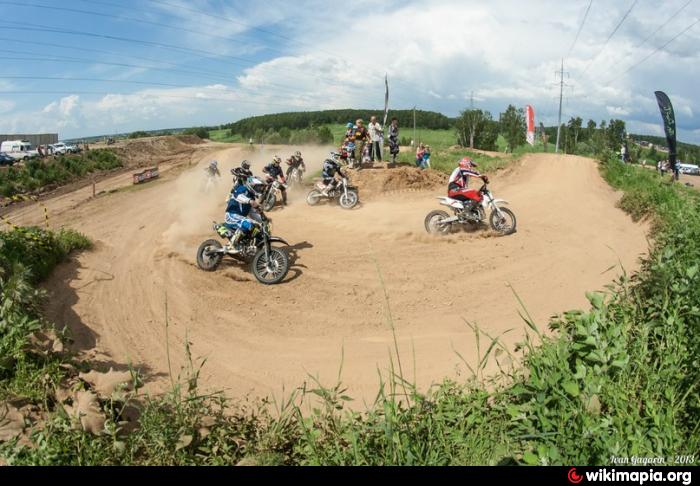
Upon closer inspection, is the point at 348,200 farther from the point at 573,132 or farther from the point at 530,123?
the point at 573,132

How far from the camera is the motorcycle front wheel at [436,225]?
12.0 m

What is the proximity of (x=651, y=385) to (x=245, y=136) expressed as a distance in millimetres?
58430

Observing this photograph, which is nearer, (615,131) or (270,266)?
(270,266)

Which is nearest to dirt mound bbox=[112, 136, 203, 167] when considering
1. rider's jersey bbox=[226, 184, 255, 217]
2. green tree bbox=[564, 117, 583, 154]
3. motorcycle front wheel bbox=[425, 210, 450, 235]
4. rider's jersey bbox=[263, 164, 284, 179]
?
rider's jersey bbox=[263, 164, 284, 179]

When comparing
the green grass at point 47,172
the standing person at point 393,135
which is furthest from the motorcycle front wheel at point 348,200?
the green grass at point 47,172

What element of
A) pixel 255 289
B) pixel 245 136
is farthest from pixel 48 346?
pixel 245 136

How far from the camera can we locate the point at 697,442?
3.13 metres

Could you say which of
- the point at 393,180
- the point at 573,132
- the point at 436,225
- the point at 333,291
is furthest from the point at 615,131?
the point at 333,291

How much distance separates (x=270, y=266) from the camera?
9258mm

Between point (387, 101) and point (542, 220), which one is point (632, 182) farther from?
point (387, 101)

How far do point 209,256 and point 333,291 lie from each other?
295cm

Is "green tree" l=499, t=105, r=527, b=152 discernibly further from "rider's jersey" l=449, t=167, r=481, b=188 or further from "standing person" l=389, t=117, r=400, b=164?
"rider's jersey" l=449, t=167, r=481, b=188

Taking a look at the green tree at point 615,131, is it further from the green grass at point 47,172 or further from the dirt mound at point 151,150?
the green grass at point 47,172
